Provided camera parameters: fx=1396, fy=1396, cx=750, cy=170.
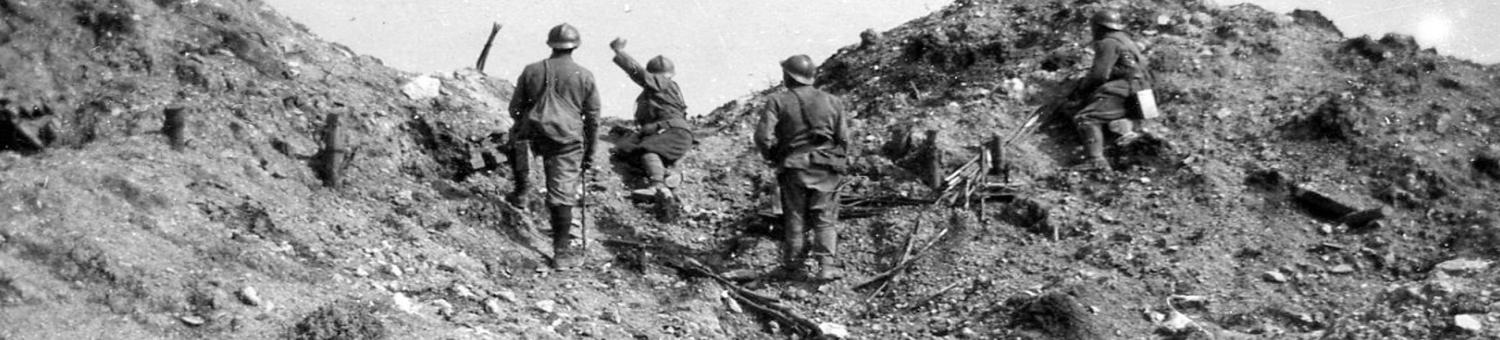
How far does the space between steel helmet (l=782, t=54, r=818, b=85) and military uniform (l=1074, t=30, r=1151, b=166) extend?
3.01 metres

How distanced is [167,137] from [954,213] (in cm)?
601

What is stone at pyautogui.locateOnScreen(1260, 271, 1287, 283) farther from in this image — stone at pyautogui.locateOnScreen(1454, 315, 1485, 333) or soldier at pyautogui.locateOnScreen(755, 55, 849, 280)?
soldier at pyautogui.locateOnScreen(755, 55, 849, 280)

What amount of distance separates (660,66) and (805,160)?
3112mm

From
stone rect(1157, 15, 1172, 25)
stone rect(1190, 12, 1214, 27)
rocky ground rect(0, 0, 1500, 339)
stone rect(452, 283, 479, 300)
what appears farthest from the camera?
stone rect(1157, 15, 1172, 25)

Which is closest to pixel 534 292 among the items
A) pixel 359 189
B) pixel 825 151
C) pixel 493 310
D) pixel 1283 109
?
pixel 493 310

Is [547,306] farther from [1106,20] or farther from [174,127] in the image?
[1106,20]

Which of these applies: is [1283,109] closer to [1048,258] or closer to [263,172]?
[1048,258]

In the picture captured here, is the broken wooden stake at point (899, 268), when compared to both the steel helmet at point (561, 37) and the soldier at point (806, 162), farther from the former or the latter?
the steel helmet at point (561, 37)

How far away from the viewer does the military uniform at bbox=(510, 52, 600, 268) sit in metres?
9.85

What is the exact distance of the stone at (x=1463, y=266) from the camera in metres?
9.55

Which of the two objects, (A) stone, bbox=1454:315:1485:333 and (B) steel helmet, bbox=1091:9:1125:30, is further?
(B) steel helmet, bbox=1091:9:1125:30

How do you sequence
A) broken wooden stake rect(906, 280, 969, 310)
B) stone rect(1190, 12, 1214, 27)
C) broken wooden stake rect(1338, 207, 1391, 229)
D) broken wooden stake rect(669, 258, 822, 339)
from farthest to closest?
stone rect(1190, 12, 1214, 27)
broken wooden stake rect(1338, 207, 1391, 229)
broken wooden stake rect(906, 280, 969, 310)
broken wooden stake rect(669, 258, 822, 339)

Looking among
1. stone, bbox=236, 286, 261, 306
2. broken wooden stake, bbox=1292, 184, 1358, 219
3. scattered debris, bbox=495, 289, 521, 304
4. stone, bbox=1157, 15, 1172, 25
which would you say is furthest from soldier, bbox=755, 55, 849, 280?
stone, bbox=1157, 15, 1172, 25

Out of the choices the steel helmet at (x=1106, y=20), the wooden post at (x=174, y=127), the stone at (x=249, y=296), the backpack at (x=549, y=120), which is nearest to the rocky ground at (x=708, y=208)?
the stone at (x=249, y=296)
